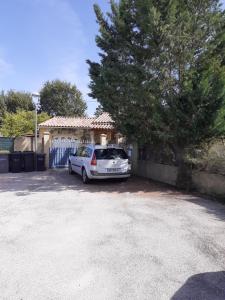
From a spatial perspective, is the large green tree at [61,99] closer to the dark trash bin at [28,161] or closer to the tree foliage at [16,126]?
the tree foliage at [16,126]

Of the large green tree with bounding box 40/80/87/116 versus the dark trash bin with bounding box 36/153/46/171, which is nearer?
the dark trash bin with bounding box 36/153/46/171

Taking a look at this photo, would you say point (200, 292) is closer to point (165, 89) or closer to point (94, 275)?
point (94, 275)

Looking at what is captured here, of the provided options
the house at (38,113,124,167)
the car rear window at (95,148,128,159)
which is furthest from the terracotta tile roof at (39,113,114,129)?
the car rear window at (95,148,128,159)

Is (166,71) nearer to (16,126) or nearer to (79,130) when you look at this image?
(79,130)

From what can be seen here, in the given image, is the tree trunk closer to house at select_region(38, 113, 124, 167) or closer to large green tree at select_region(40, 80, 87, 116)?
house at select_region(38, 113, 124, 167)

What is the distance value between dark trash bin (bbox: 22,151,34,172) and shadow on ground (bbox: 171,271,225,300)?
13.5 m

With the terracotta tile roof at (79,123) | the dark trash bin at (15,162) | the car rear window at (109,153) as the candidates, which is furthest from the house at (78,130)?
the car rear window at (109,153)

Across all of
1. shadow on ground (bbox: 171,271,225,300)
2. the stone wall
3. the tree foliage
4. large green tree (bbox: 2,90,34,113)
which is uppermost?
large green tree (bbox: 2,90,34,113)

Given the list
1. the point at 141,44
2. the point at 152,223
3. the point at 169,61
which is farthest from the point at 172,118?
the point at 152,223

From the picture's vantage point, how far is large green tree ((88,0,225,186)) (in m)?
9.18

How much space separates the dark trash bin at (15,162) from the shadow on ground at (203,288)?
1345cm

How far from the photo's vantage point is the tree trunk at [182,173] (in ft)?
34.1

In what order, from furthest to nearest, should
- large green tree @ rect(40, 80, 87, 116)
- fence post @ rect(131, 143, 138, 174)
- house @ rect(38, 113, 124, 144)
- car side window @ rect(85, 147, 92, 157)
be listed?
1. large green tree @ rect(40, 80, 87, 116)
2. house @ rect(38, 113, 124, 144)
3. fence post @ rect(131, 143, 138, 174)
4. car side window @ rect(85, 147, 92, 157)

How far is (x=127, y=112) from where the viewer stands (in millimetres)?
11461
